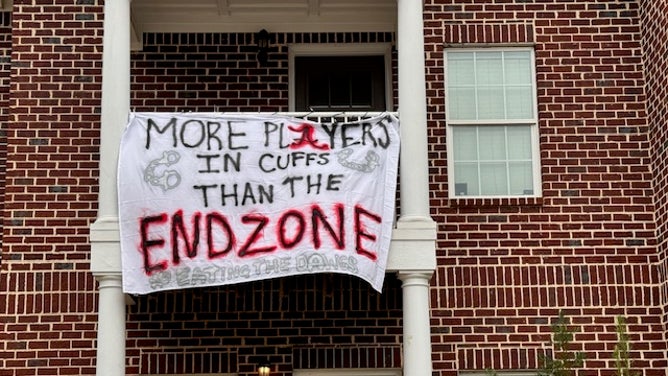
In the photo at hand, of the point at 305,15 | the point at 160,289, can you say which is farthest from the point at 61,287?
the point at 305,15

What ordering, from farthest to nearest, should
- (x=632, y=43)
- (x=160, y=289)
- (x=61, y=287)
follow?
(x=632, y=43) → (x=61, y=287) → (x=160, y=289)

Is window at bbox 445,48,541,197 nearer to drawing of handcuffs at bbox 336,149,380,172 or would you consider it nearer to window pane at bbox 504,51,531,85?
window pane at bbox 504,51,531,85

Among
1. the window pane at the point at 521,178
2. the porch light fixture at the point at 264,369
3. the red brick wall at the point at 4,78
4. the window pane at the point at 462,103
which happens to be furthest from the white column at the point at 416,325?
the red brick wall at the point at 4,78

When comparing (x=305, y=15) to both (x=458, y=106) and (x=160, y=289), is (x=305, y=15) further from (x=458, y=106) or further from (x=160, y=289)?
(x=160, y=289)

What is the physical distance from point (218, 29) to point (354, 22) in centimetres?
161

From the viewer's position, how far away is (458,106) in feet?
46.8

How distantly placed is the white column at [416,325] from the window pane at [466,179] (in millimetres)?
1720

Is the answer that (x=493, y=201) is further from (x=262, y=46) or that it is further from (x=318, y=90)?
(x=262, y=46)

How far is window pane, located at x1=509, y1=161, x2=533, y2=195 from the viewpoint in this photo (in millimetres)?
14031

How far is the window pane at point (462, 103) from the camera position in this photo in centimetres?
1423

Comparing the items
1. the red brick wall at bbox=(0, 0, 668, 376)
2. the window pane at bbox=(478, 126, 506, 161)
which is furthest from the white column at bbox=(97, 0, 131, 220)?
the window pane at bbox=(478, 126, 506, 161)

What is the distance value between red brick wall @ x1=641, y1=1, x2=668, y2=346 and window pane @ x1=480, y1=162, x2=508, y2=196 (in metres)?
1.68

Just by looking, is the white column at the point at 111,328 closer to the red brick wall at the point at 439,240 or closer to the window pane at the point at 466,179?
the red brick wall at the point at 439,240

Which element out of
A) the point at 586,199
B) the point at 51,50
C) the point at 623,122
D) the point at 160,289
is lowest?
the point at 160,289
